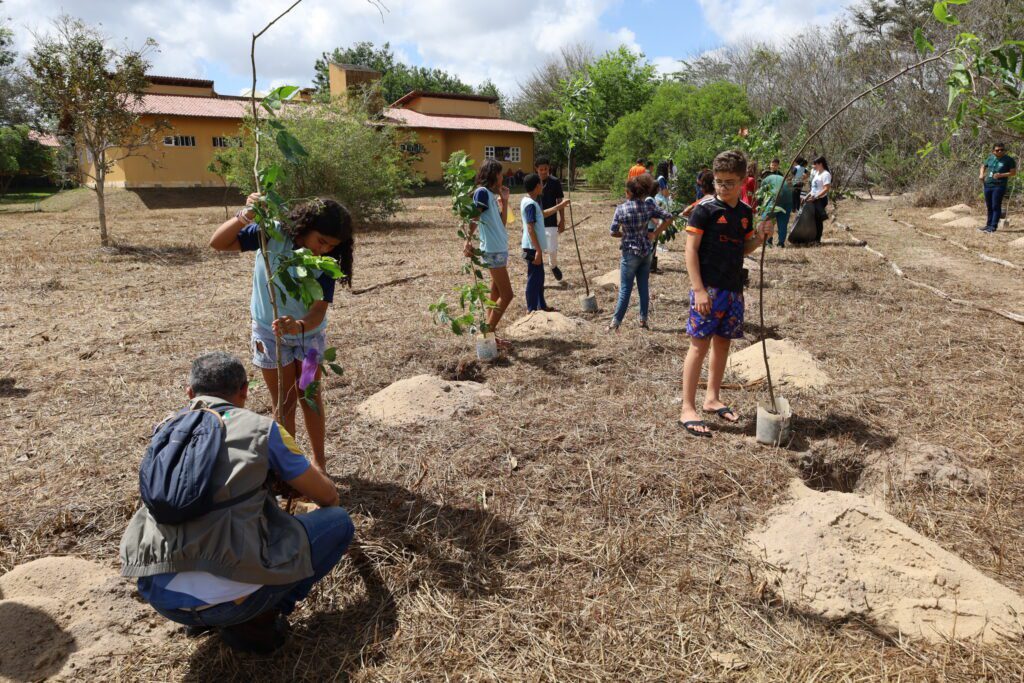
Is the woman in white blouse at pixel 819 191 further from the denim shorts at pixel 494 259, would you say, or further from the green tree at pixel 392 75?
the green tree at pixel 392 75

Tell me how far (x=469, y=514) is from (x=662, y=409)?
168 cm

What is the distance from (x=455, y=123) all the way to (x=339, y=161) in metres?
18.3

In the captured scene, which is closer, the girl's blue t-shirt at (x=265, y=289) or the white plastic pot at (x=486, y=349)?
the girl's blue t-shirt at (x=265, y=289)

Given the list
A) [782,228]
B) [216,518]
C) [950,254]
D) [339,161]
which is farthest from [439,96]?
[216,518]

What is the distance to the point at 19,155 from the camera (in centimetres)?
2870

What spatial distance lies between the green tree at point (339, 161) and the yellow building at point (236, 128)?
4.29 meters

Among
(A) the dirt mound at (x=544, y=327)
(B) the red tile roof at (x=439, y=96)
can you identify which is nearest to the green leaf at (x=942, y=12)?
(A) the dirt mound at (x=544, y=327)

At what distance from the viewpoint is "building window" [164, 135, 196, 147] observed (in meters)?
26.7

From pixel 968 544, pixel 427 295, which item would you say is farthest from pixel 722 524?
pixel 427 295

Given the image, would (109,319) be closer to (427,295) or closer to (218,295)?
(218,295)

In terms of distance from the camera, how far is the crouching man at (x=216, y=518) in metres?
1.97

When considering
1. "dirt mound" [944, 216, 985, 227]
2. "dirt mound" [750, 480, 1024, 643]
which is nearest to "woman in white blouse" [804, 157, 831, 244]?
"dirt mound" [944, 216, 985, 227]

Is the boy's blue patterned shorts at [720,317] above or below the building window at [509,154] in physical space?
below

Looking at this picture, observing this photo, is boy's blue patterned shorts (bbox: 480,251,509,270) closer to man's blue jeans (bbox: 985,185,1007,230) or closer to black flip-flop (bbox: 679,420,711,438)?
black flip-flop (bbox: 679,420,711,438)
